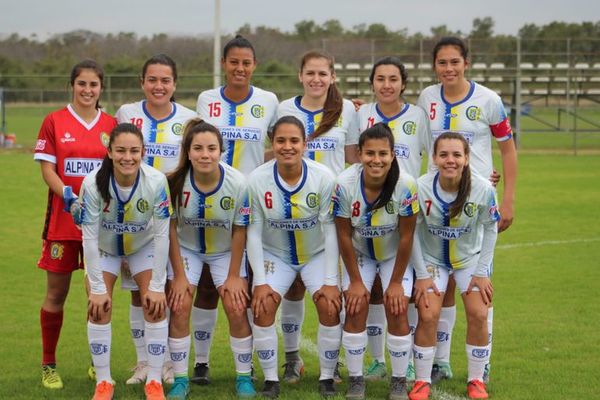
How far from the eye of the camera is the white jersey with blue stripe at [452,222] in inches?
223

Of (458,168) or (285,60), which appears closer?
(458,168)

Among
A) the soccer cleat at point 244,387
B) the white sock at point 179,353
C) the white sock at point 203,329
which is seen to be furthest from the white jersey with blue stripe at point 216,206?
the soccer cleat at point 244,387

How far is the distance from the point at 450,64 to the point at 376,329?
174 centimetres

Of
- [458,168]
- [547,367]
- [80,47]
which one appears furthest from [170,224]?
[80,47]

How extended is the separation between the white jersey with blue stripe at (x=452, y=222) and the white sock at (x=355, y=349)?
0.63 metres

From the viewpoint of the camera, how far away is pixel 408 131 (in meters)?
6.04

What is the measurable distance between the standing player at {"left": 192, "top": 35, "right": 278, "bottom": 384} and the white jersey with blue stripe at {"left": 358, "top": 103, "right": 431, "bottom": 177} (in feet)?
2.24

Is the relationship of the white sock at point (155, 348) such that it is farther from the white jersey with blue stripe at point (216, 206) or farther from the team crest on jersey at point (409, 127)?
the team crest on jersey at point (409, 127)

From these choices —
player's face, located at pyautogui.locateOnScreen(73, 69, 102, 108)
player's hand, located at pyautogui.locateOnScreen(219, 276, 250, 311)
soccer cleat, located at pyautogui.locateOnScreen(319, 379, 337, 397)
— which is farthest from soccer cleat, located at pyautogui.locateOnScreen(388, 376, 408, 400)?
player's face, located at pyautogui.locateOnScreen(73, 69, 102, 108)

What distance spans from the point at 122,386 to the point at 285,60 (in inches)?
1701

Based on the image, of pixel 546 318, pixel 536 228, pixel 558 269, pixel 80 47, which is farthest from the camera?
pixel 80 47

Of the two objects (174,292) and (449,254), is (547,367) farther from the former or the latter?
(174,292)

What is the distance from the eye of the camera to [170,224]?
18.6 feet

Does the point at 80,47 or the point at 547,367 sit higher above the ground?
the point at 80,47
